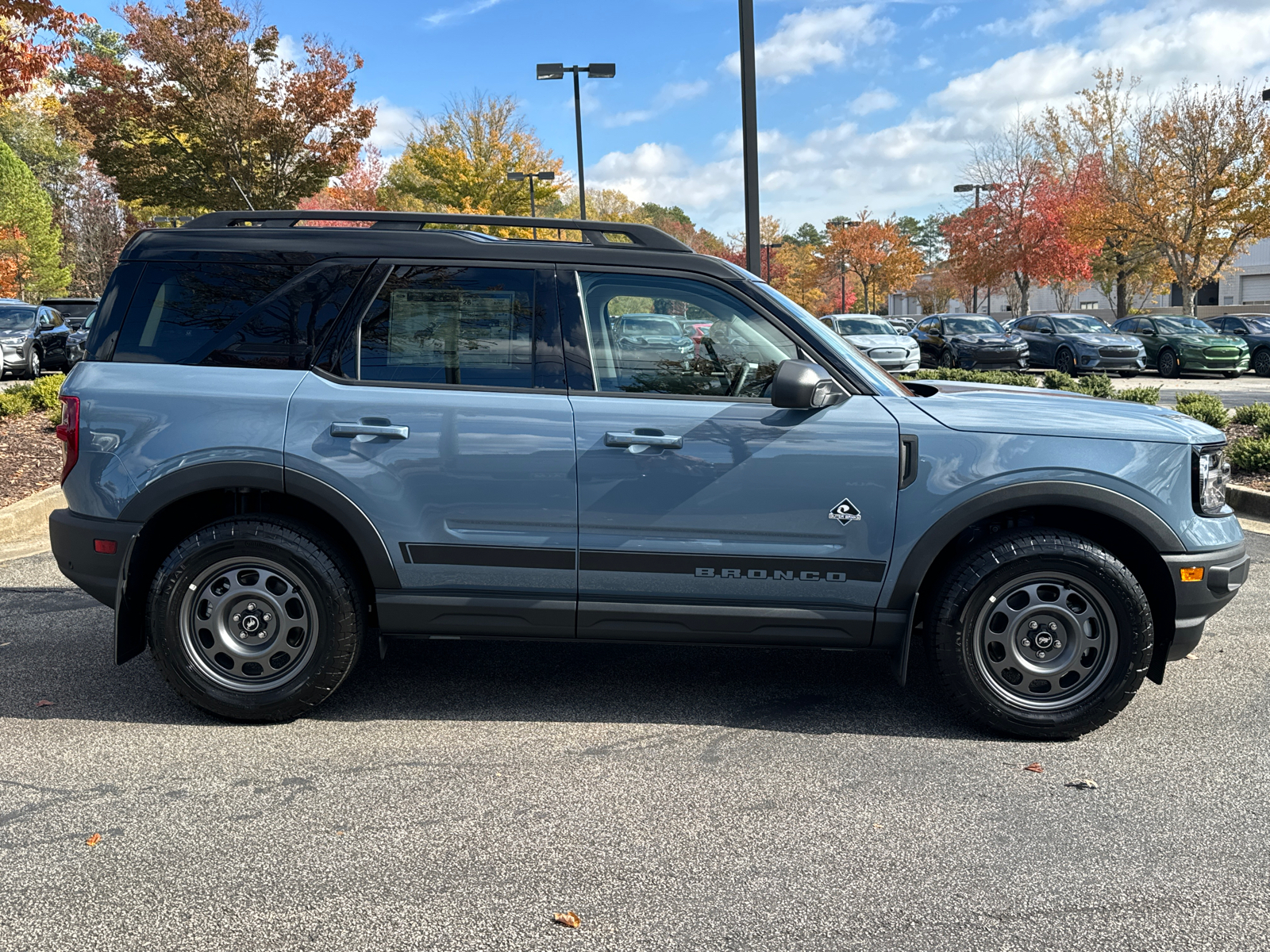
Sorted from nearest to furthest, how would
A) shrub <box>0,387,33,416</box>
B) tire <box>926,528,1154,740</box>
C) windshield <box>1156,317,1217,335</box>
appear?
tire <box>926,528,1154,740</box> < shrub <box>0,387,33,416</box> < windshield <box>1156,317,1217,335</box>

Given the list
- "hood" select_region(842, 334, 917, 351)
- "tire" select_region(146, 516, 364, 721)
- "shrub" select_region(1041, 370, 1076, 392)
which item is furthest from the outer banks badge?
"hood" select_region(842, 334, 917, 351)

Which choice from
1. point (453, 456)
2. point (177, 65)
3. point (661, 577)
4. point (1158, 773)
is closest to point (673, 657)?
point (661, 577)

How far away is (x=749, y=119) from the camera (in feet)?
34.9

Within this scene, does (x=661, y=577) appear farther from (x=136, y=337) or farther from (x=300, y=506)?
(x=136, y=337)

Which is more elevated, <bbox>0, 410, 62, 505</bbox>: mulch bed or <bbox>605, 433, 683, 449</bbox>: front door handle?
<bbox>605, 433, 683, 449</bbox>: front door handle

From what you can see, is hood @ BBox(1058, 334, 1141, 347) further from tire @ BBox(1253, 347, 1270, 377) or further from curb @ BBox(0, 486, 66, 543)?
curb @ BBox(0, 486, 66, 543)

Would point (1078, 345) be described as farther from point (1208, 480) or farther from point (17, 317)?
point (17, 317)

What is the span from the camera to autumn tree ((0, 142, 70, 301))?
141 feet

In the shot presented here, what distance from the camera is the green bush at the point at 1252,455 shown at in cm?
912

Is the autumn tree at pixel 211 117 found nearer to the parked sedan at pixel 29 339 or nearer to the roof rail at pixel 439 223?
the parked sedan at pixel 29 339

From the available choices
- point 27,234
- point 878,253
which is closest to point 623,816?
point 27,234

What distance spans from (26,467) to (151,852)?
767 cm

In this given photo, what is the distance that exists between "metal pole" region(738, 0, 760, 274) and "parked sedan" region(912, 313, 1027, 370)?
15040 millimetres

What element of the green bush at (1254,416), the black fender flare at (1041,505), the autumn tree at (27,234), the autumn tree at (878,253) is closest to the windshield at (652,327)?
the black fender flare at (1041,505)
